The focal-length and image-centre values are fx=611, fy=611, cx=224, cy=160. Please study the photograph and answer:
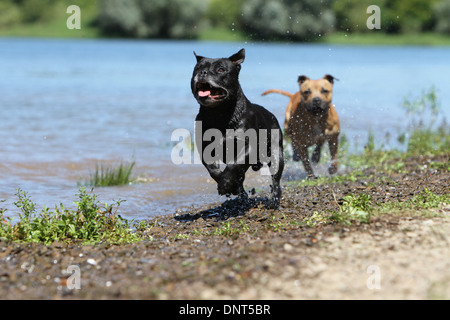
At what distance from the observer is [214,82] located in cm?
579

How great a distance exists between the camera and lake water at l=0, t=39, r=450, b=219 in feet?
27.7

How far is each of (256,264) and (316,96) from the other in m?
4.98

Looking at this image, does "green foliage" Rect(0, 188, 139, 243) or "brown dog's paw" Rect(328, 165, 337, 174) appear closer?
"green foliage" Rect(0, 188, 139, 243)

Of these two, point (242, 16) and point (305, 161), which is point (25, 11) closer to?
point (242, 16)

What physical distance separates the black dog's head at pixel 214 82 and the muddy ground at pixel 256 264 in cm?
123

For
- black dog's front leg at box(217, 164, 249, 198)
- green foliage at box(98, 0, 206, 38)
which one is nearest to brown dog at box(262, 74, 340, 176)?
black dog's front leg at box(217, 164, 249, 198)

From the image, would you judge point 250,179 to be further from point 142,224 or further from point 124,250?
point 124,250

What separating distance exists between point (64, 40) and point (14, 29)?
525cm

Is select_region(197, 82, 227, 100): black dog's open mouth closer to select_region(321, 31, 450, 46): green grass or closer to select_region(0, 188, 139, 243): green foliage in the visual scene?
select_region(0, 188, 139, 243): green foliage

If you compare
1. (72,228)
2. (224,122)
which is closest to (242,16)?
(224,122)

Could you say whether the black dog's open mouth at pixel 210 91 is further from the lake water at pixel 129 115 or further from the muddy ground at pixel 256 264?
the lake water at pixel 129 115

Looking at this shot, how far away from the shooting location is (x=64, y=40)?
56281mm

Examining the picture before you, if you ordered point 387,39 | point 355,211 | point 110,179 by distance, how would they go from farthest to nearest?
point 387,39, point 110,179, point 355,211

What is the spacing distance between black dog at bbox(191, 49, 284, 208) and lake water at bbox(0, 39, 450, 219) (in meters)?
1.43
